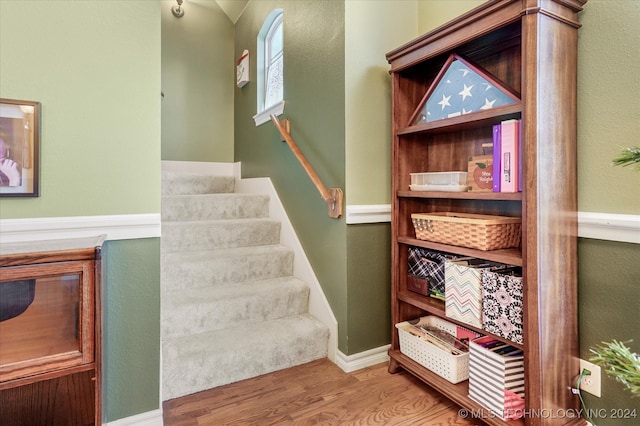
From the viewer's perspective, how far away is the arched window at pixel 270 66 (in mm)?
2971

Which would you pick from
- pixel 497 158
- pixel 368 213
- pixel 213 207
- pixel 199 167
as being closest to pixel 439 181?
pixel 497 158

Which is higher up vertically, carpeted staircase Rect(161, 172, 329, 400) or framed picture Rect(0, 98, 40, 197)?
framed picture Rect(0, 98, 40, 197)

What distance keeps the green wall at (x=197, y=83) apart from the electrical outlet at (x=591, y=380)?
342cm

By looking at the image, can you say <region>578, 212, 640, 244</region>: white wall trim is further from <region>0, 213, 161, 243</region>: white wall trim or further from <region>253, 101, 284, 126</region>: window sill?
<region>253, 101, 284, 126</region>: window sill

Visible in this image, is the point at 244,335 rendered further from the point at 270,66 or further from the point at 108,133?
the point at 270,66

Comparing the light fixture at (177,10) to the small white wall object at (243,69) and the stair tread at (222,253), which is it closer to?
the small white wall object at (243,69)

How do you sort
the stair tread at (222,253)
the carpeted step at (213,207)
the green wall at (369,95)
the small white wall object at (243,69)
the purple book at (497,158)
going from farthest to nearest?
1. the small white wall object at (243,69)
2. the carpeted step at (213,207)
3. the stair tread at (222,253)
4. the green wall at (369,95)
5. the purple book at (497,158)

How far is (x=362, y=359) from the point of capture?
192cm

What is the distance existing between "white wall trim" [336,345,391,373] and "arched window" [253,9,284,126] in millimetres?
1866

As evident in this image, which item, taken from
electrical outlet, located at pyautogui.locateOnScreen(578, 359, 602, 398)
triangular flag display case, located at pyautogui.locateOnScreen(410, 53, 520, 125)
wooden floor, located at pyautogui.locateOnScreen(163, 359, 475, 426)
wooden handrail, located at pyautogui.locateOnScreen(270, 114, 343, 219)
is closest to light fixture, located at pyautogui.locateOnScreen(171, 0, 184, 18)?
wooden handrail, located at pyautogui.locateOnScreen(270, 114, 343, 219)

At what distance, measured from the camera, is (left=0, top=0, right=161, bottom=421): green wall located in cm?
121

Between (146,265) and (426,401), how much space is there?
1356 mm

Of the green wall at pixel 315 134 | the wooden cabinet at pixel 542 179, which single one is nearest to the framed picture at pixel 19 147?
the green wall at pixel 315 134

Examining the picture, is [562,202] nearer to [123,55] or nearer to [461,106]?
[461,106]
